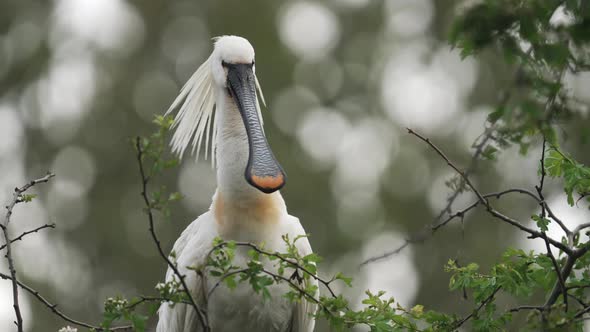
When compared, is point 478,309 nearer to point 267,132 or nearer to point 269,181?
point 269,181

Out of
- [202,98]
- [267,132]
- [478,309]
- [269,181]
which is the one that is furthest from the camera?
[267,132]

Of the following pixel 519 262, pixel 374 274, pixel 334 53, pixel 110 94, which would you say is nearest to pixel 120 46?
pixel 110 94

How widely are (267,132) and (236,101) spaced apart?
14613 mm

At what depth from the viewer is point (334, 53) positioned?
74.3 ft

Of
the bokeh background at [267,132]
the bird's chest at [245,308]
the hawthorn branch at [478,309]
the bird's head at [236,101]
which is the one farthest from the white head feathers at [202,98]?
the bokeh background at [267,132]

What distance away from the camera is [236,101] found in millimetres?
5688

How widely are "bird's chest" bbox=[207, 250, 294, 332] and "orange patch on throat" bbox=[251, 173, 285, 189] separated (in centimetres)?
45

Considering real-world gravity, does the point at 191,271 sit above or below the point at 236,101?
below

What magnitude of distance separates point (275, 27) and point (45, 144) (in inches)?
203

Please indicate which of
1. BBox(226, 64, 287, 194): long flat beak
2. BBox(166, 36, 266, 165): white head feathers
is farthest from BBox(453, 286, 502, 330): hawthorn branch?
BBox(166, 36, 266, 165): white head feathers

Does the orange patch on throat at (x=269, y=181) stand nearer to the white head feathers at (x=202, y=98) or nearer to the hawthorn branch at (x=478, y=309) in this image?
the white head feathers at (x=202, y=98)

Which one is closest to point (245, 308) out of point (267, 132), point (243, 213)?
point (243, 213)

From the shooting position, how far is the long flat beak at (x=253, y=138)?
5043 mm

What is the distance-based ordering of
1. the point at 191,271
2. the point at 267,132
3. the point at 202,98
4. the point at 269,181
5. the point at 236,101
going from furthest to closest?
the point at 267,132, the point at 202,98, the point at 236,101, the point at 191,271, the point at 269,181
